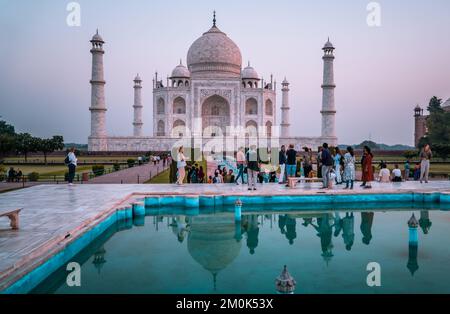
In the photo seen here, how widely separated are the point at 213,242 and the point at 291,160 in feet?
14.7

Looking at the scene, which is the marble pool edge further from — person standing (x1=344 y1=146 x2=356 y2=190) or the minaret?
the minaret

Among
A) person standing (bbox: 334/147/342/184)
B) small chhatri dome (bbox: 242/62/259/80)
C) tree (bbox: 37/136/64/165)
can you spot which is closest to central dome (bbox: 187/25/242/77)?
small chhatri dome (bbox: 242/62/259/80)

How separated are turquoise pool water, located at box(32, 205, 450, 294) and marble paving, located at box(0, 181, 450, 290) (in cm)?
40

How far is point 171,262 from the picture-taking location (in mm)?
5289

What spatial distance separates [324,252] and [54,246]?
3.64 meters

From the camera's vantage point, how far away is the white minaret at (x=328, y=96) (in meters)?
35.2

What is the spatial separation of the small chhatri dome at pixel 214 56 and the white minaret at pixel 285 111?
5.23 m

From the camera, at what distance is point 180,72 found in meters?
41.8

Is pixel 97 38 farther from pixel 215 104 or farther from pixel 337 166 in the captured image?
pixel 337 166

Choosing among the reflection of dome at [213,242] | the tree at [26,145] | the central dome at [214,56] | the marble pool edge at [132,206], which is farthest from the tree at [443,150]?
the tree at [26,145]

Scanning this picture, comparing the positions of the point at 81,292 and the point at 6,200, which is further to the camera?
the point at 6,200

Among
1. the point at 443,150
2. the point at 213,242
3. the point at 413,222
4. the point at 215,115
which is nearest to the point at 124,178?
the point at 213,242
